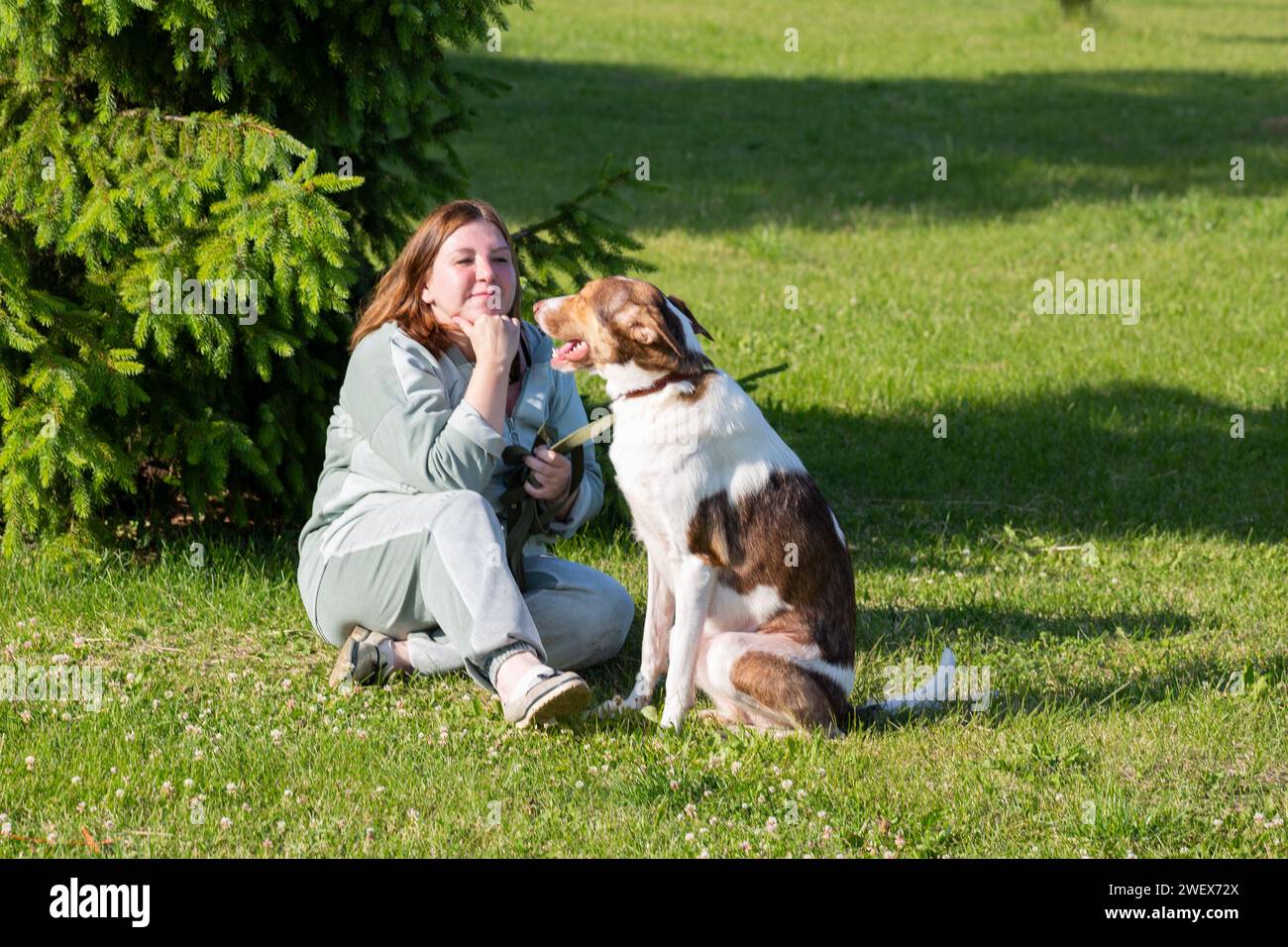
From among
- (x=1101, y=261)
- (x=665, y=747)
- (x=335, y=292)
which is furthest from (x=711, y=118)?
(x=665, y=747)

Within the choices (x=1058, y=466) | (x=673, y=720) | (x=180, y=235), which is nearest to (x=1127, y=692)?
(x=673, y=720)

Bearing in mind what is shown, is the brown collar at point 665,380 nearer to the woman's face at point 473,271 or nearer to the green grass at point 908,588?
the woman's face at point 473,271

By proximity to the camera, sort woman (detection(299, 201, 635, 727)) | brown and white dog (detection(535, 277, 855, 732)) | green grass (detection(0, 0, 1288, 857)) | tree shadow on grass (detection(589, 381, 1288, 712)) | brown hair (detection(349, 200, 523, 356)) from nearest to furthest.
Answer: green grass (detection(0, 0, 1288, 857))
brown and white dog (detection(535, 277, 855, 732))
woman (detection(299, 201, 635, 727))
brown hair (detection(349, 200, 523, 356))
tree shadow on grass (detection(589, 381, 1288, 712))

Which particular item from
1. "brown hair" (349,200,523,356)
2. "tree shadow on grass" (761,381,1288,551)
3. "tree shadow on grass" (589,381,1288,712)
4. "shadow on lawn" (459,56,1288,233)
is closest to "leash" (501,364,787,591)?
"brown hair" (349,200,523,356)

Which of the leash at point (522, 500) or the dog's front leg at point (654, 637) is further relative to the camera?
the leash at point (522, 500)

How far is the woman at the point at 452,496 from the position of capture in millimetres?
4676

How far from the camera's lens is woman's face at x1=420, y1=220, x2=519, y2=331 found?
4.98m

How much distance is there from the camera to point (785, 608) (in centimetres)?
469

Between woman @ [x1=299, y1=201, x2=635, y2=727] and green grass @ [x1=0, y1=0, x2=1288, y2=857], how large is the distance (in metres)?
0.23

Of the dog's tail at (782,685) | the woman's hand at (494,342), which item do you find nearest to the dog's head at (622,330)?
the woman's hand at (494,342)

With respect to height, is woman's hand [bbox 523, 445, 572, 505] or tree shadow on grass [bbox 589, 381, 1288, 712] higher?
woman's hand [bbox 523, 445, 572, 505]

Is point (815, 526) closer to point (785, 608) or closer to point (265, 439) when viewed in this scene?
point (785, 608)

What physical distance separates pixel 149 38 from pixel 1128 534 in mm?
4963

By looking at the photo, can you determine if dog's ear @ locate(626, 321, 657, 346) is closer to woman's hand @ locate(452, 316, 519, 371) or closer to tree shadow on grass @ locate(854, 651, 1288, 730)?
woman's hand @ locate(452, 316, 519, 371)
